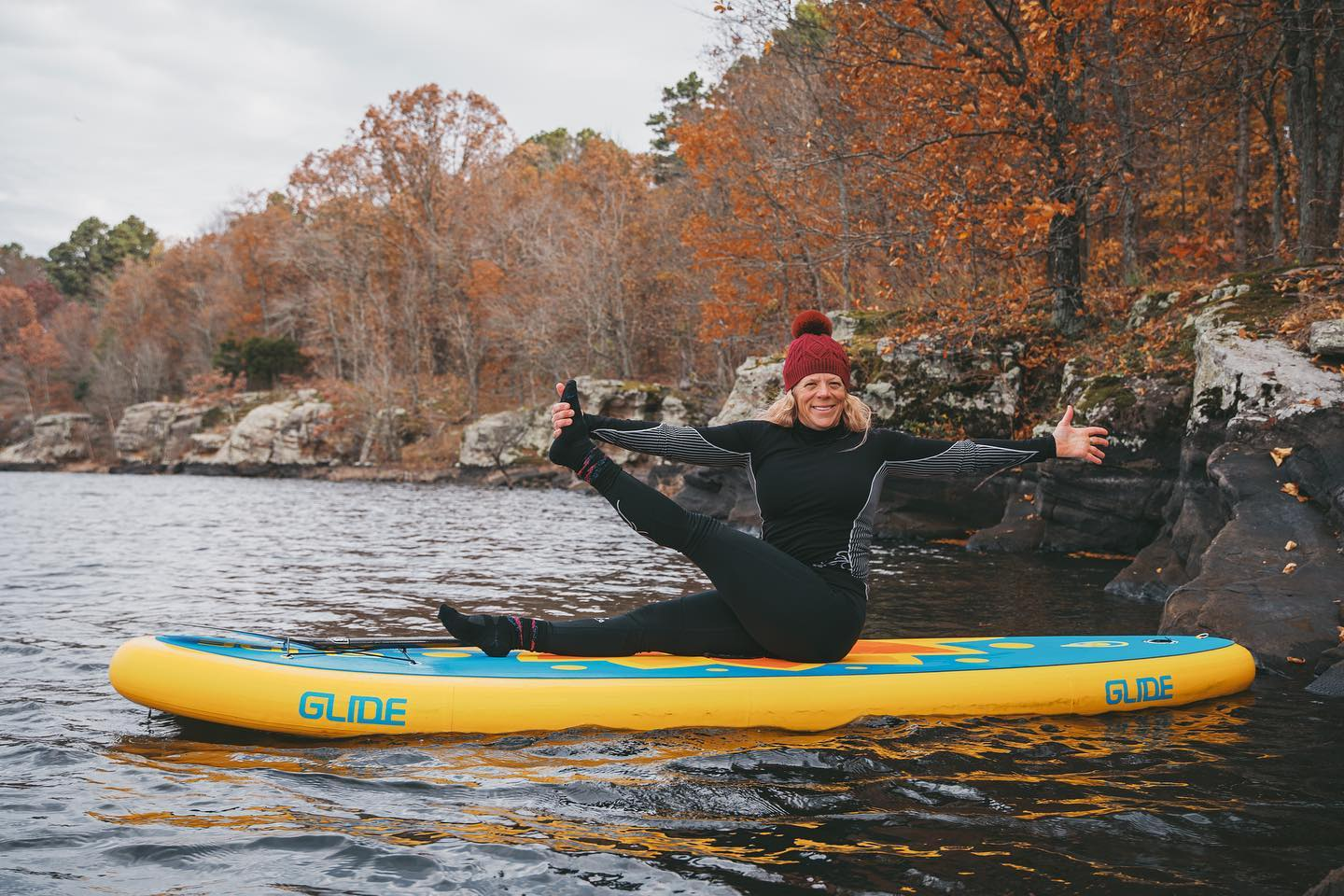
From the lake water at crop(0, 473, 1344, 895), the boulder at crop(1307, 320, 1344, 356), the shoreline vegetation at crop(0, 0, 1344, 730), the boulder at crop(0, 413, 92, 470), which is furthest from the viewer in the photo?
the boulder at crop(0, 413, 92, 470)

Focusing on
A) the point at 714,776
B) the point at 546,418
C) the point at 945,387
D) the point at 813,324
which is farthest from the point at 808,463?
the point at 546,418

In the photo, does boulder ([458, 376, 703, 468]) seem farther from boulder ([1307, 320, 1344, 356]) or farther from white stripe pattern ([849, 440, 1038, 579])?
white stripe pattern ([849, 440, 1038, 579])

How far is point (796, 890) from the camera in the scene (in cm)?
290

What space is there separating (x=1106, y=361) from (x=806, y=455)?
28.5ft

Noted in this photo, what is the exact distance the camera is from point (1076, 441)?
193 inches

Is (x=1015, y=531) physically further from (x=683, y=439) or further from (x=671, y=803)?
(x=671, y=803)

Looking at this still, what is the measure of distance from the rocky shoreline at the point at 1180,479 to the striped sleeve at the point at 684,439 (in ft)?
12.3

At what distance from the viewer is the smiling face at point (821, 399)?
4734 mm

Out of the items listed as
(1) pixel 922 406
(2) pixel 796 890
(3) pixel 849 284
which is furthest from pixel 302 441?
(2) pixel 796 890

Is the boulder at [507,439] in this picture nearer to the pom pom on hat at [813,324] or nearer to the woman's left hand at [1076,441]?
the pom pom on hat at [813,324]

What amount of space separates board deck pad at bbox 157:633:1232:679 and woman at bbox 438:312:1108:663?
0.10 m

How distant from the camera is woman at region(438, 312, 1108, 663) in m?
4.54

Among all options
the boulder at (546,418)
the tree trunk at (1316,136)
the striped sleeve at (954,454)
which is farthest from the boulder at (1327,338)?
the boulder at (546,418)

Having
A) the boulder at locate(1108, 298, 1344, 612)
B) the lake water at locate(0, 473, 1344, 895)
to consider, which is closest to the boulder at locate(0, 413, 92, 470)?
the lake water at locate(0, 473, 1344, 895)
